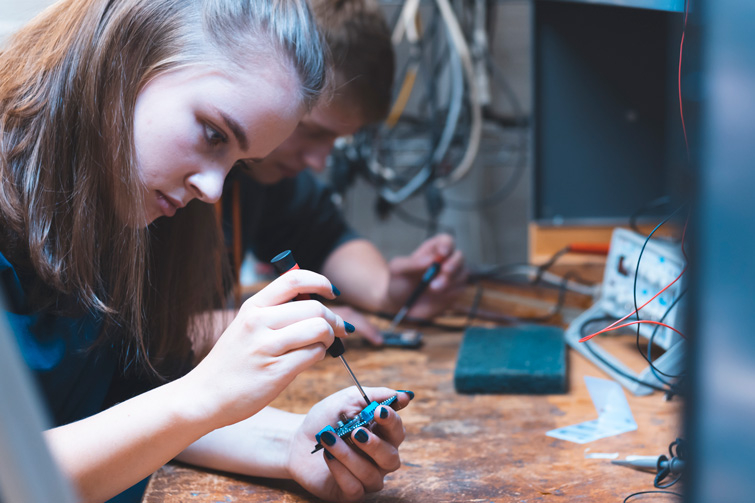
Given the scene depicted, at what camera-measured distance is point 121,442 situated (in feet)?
1.60

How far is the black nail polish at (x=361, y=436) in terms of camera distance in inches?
20.1

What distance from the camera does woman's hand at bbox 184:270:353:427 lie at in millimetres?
476

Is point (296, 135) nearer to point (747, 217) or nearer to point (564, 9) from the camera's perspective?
point (564, 9)

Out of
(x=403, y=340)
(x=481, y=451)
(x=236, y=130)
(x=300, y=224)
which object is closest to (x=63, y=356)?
(x=236, y=130)

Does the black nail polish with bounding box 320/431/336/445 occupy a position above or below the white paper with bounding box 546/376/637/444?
above

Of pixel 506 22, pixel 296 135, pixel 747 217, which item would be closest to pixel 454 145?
pixel 506 22

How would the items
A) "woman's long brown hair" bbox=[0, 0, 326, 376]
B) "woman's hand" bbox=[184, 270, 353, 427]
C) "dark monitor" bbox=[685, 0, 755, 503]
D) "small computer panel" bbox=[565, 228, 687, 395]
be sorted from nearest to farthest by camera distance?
"dark monitor" bbox=[685, 0, 755, 503]
"woman's hand" bbox=[184, 270, 353, 427]
"woman's long brown hair" bbox=[0, 0, 326, 376]
"small computer panel" bbox=[565, 228, 687, 395]

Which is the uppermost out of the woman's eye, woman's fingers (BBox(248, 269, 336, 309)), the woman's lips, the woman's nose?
the woman's eye

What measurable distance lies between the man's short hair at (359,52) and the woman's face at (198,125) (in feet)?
1.50

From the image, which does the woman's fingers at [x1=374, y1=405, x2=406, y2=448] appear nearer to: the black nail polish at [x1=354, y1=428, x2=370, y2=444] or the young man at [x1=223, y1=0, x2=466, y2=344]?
the black nail polish at [x1=354, y1=428, x2=370, y2=444]

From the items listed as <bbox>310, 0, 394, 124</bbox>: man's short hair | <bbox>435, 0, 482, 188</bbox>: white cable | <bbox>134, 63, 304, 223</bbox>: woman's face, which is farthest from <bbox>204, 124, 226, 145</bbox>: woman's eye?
<bbox>435, 0, 482, 188</bbox>: white cable

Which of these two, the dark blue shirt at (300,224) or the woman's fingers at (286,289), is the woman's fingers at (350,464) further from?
the dark blue shirt at (300,224)

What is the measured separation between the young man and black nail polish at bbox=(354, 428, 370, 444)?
19.3 inches

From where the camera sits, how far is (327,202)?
1.46 metres
